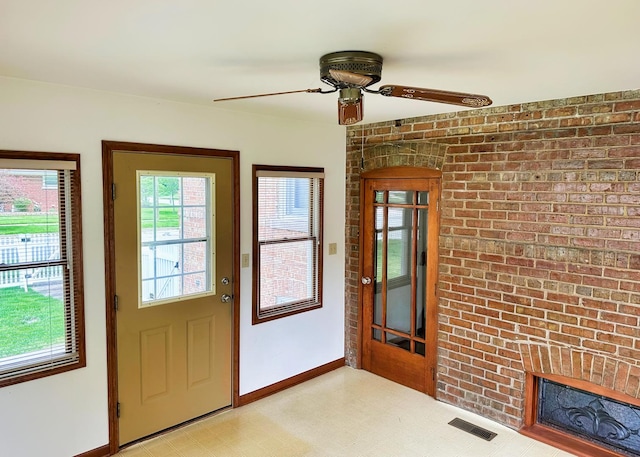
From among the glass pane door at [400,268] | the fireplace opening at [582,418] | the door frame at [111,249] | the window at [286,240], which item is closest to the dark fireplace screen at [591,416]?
the fireplace opening at [582,418]

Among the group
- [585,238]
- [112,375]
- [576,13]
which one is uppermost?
[576,13]

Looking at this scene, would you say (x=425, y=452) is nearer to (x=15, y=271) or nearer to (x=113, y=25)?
(x=15, y=271)

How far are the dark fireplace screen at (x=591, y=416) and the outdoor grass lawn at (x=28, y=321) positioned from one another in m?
3.24

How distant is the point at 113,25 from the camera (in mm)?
1715

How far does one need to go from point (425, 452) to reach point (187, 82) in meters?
2.78

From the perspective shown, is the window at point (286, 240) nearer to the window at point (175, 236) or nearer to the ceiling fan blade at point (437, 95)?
the window at point (175, 236)

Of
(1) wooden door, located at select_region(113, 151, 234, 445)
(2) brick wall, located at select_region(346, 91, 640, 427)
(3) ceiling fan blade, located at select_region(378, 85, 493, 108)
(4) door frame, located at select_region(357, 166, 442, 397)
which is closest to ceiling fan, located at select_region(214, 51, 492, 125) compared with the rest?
(3) ceiling fan blade, located at select_region(378, 85, 493, 108)

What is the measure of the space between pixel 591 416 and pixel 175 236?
308 centimetres

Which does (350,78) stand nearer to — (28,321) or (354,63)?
(354,63)

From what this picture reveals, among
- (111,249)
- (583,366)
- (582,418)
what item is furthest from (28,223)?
(582,418)

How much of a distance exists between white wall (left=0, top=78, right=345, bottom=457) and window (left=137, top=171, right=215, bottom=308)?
0.87 ft

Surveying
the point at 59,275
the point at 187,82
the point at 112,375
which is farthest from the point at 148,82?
the point at 112,375

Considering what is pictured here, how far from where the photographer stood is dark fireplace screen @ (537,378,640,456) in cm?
299

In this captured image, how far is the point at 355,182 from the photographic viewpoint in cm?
434
